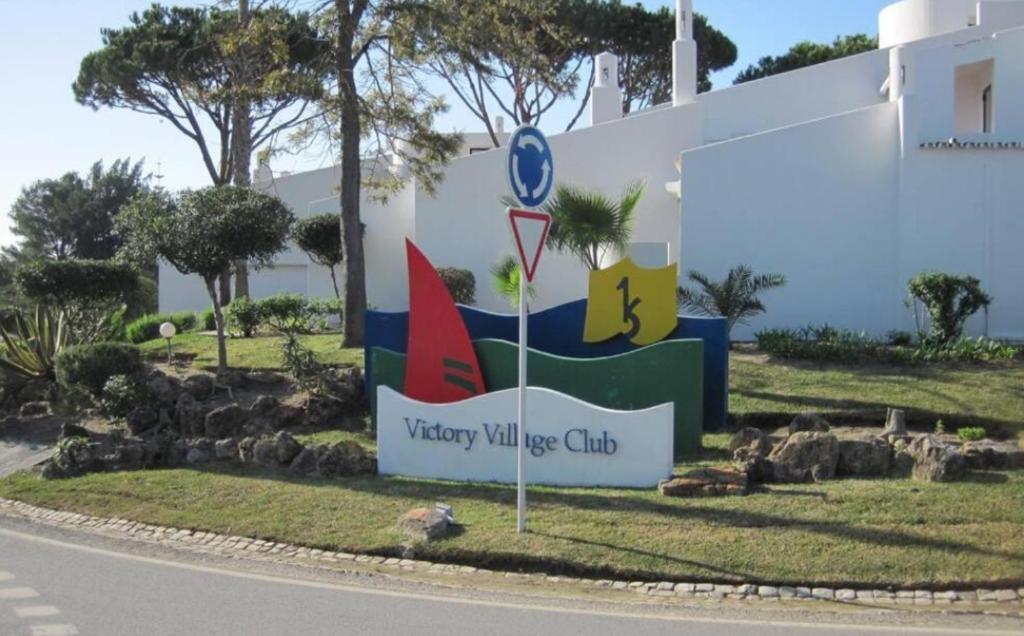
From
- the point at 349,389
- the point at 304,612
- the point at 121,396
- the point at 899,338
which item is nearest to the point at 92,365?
the point at 121,396

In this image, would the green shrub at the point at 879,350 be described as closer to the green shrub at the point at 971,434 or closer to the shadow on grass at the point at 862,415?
the shadow on grass at the point at 862,415

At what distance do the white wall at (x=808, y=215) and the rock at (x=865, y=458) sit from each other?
29.0ft

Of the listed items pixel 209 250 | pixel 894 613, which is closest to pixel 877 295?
pixel 209 250

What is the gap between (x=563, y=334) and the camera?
1254cm

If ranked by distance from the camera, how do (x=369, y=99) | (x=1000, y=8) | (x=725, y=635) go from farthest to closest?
(x=1000, y=8), (x=369, y=99), (x=725, y=635)

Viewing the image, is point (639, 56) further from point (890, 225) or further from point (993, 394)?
point (993, 394)

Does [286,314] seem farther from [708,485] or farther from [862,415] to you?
[708,485]

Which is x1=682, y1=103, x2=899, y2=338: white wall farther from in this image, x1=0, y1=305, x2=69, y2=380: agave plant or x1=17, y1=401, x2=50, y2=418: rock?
x1=17, y1=401, x2=50, y2=418: rock

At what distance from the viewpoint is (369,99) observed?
56.5 feet

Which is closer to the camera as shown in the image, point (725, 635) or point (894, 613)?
point (725, 635)

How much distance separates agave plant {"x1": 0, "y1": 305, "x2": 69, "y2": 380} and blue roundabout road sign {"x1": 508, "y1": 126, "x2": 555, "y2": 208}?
10.3 m

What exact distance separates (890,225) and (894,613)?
1274 cm

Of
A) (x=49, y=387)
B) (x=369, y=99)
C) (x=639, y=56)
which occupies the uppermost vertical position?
(x=639, y=56)

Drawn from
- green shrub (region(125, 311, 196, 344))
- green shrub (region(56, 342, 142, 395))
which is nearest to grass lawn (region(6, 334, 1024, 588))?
green shrub (region(56, 342, 142, 395))
